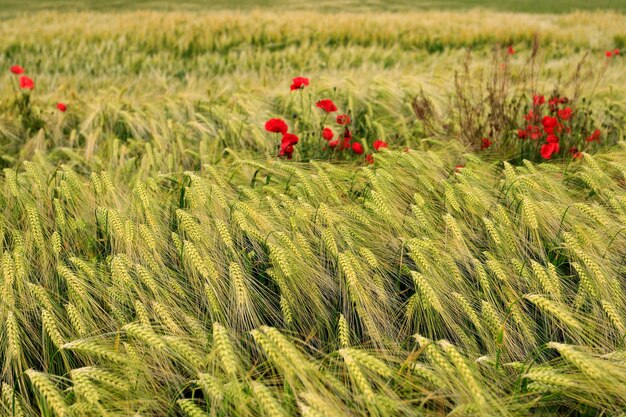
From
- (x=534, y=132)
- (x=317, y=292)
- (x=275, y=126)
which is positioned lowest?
(x=317, y=292)

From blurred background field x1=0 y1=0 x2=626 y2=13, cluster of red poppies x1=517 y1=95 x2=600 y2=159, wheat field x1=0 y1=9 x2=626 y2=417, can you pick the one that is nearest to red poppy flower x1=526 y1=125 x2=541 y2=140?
cluster of red poppies x1=517 y1=95 x2=600 y2=159

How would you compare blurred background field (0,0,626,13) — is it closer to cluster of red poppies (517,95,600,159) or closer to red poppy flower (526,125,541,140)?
cluster of red poppies (517,95,600,159)

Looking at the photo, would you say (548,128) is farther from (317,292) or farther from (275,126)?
(317,292)

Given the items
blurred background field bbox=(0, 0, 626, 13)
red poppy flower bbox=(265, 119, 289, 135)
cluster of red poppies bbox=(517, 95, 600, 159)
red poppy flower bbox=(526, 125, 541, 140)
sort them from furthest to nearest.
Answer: blurred background field bbox=(0, 0, 626, 13)
red poppy flower bbox=(526, 125, 541, 140)
cluster of red poppies bbox=(517, 95, 600, 159)
red poppy flower bbox=(265, 119, 289, 135)

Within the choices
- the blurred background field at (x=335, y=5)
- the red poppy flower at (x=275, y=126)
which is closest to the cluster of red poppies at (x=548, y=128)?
the red poppy flower at (x=275, y=126)

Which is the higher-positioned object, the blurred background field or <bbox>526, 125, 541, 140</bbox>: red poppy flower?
the blurred background field

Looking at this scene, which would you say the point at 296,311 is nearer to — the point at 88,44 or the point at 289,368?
the point at 289,368

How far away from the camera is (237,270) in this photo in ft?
4.85

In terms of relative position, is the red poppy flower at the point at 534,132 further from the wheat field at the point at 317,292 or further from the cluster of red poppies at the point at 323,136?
the cluster of red poppies at the point at 323,136

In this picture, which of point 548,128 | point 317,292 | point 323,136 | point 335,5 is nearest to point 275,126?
point 323,136

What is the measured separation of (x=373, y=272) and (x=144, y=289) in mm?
661

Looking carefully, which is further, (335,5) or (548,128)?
(335,5)

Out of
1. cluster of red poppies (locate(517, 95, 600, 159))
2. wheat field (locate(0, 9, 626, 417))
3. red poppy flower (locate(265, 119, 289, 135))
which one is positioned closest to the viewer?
wheat field (locate(0, 9, 626, 417))

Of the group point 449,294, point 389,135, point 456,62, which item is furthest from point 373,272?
point 456,62
